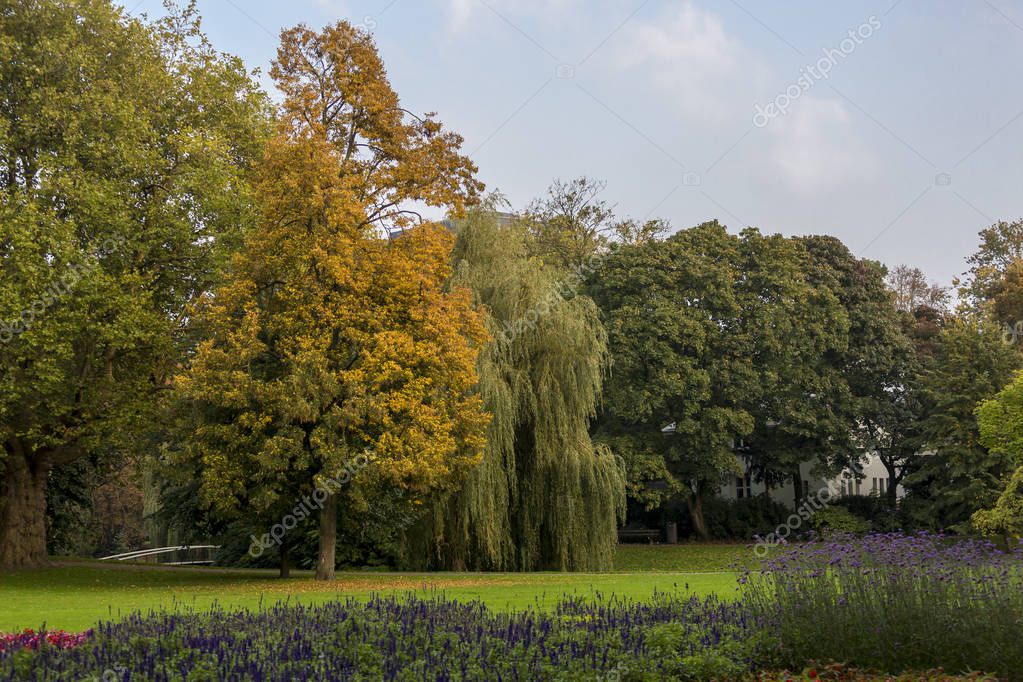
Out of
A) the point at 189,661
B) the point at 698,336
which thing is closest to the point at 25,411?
the point at 189,661

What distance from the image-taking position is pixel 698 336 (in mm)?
41531

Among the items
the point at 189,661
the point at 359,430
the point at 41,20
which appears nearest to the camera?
the point at 189,661

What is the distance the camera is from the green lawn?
50.5 feet

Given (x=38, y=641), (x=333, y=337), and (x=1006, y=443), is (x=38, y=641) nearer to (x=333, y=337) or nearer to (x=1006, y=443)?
(x=333, y=337)

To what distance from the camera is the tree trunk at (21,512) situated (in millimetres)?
27188

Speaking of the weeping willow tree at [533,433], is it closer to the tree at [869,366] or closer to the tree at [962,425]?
the tree at [962,425]

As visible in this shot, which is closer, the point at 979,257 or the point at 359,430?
the point at 359,430

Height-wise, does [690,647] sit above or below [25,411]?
below

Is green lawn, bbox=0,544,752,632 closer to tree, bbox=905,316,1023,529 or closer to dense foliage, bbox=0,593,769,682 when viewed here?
dense foliage, bbox=0,593,769,682

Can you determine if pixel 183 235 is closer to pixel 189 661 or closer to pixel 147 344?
pixel 147 344

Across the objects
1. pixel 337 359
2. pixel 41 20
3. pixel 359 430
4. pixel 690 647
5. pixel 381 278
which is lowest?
pixel 690 647

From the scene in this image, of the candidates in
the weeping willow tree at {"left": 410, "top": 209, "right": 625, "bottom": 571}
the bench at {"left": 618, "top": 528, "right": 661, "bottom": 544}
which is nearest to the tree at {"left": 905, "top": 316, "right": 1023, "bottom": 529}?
the bench at {"left": 618, "top": 528, "right": 661, "bottom": 544}

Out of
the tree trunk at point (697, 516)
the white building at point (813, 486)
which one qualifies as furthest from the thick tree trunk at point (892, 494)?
the tree trunk at point (697, 516)

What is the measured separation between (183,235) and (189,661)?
735 inches
